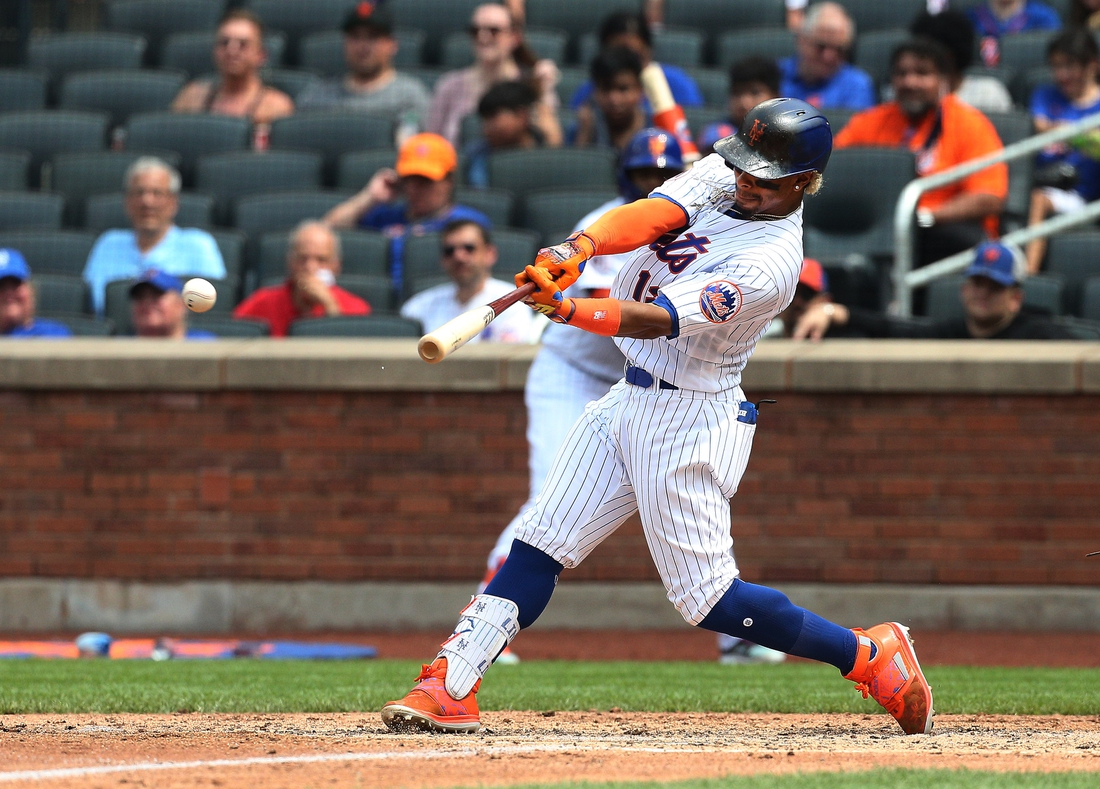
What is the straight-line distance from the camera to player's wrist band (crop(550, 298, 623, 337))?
4039mm

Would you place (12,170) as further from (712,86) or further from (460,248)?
(712,86)

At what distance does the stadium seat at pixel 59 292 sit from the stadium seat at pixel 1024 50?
613 centimetres

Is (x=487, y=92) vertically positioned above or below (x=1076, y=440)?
above

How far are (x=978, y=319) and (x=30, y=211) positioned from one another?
5733mm

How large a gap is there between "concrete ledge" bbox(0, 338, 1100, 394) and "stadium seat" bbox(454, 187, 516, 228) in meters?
1.55

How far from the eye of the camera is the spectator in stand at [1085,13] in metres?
10.6

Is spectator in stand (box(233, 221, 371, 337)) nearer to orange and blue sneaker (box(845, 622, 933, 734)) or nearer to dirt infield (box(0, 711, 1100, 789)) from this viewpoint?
dirt infield (box(0, 711, 1100, 789))

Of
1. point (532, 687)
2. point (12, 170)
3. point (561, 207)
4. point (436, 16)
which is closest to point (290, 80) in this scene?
point (436, 16)

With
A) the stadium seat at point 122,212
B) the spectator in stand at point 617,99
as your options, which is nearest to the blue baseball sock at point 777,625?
the spectator in stand at point 617,99

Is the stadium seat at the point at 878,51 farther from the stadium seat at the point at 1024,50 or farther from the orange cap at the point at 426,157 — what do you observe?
the orange cap at the point at 426,157

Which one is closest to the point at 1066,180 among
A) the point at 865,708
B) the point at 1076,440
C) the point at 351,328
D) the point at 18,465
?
the point at 1076,440

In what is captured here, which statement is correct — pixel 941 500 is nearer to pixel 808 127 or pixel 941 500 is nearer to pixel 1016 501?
pixel 1016 501

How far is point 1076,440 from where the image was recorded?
7.70 metres

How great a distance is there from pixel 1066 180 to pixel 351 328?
13.4 ft
